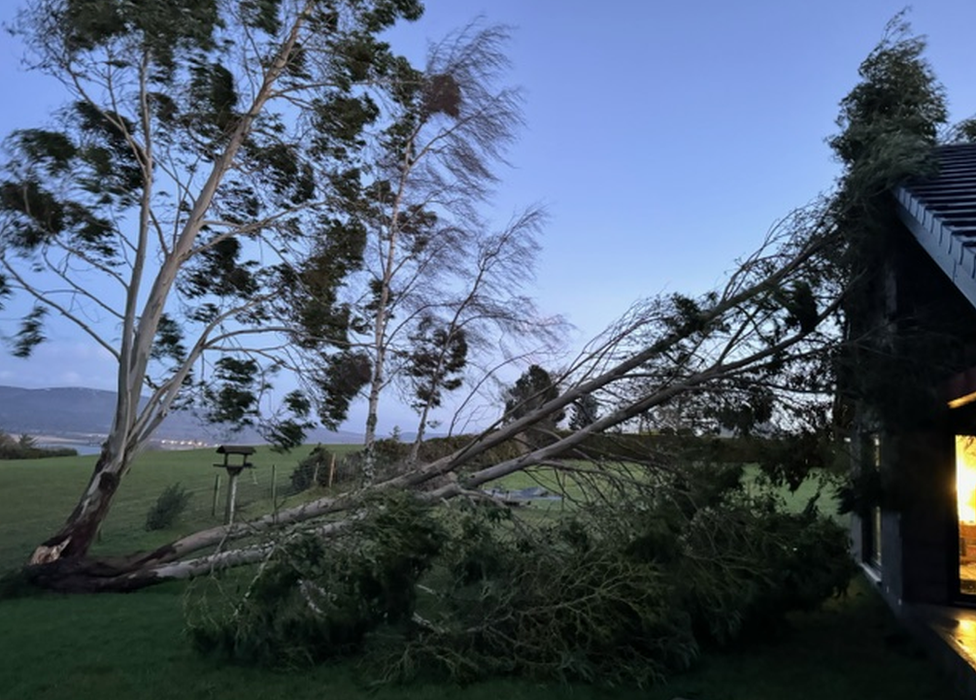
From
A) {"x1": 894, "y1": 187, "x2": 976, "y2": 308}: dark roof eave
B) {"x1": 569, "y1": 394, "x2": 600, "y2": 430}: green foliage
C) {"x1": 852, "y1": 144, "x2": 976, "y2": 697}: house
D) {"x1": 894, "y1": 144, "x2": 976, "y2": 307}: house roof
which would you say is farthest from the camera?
{"x1": 569, "y1": 394, "x2": 600, "y2": 430}: green foliage

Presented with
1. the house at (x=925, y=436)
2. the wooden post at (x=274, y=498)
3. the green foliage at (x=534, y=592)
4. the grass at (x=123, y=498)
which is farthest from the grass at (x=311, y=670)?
the grass at (x=123, y=498)

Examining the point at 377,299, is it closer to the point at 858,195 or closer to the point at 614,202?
the point at 614,202

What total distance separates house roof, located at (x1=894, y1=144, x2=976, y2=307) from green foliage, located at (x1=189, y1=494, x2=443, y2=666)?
387 centimetres

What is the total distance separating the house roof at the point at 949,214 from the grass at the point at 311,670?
A: 3.01 metres

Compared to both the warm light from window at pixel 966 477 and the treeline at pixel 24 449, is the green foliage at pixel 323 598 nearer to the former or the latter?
the warm light from window at pixel 966 477

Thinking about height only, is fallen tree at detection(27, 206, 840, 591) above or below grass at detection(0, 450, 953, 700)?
above

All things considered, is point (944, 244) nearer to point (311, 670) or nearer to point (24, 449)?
point (311, 670)

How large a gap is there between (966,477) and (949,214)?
354cm

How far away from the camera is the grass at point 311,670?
15.8ft

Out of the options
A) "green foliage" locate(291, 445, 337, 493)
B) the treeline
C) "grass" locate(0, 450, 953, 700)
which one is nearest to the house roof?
"grass" locate(0, 450, 953, 700)

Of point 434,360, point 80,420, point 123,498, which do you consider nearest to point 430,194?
point 434,360

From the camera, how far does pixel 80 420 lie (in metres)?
26.6

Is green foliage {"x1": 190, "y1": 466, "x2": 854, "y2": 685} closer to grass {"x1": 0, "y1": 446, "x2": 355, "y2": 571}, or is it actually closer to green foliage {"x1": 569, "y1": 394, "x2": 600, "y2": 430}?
green foliage {"x1": 569, "y1": 394, "x2": 600, "y2": 430}

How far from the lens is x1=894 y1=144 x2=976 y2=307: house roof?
3.39m
